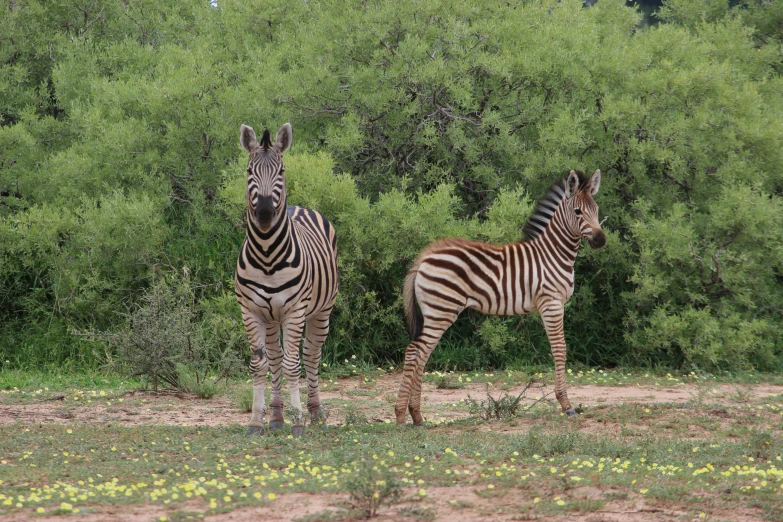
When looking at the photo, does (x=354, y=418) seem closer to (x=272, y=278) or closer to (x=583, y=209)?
(x=272, y=278)

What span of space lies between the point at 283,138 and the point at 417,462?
2.94 m

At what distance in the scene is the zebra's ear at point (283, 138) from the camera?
24.8 feet

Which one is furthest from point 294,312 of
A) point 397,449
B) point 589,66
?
point 589,66

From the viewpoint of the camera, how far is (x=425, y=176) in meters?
12.5

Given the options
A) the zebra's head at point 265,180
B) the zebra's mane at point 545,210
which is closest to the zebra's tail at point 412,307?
the zebra's head at point 265,180

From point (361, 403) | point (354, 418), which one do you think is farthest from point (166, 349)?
point (354, 418)

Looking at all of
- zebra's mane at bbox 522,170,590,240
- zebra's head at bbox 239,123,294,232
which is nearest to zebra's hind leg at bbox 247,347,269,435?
zebra's head at bbox 239,123,294,232

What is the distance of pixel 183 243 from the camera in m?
12.4

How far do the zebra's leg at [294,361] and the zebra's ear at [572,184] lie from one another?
10.4 feet

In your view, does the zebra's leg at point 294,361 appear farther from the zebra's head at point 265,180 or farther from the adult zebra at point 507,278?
the adult zebra at point 507,278

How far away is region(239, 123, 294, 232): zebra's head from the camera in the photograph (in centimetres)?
720

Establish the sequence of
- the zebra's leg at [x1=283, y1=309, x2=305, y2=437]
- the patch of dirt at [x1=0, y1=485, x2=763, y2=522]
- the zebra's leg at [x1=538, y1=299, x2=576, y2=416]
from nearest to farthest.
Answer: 1. the patch of dirt at [x1=0, y1=485, x2=763, y2=522]
2. the zebra's leg at [x1=283, y1=309, x2=305, y2=437]
3. the zebra's leg at [x1=538, y1=299, x2=576, y2=416]

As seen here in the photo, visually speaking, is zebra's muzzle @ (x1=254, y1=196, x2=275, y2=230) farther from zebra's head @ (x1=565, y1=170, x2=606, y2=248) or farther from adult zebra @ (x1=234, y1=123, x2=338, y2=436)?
zebra's head @ (x1=565, y1=170, x2=606, y2=248)

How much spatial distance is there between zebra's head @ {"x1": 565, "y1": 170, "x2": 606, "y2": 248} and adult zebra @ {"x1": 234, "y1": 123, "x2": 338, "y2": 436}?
277cm
